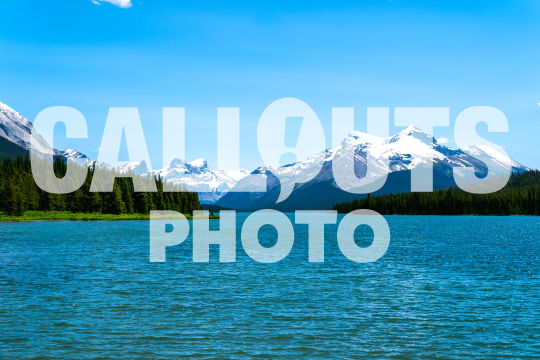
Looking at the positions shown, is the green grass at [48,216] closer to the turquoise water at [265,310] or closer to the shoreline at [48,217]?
the shoreline at [48,217]

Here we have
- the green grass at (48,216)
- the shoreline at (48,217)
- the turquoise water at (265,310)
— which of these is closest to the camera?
the turquoise water at (265,310)

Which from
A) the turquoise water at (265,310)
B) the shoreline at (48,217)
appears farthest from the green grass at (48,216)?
the turquoise water at (265,310)

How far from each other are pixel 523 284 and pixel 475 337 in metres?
23.0

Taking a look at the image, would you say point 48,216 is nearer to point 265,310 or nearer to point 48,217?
point 48,217

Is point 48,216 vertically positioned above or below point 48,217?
above

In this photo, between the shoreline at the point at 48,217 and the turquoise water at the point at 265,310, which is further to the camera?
the shoreline at the point at 48,217

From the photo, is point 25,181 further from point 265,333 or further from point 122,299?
point 265,333

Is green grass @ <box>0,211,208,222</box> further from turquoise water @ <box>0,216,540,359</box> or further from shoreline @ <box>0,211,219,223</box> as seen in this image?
turquoise water @ <box>0,216,540,359</box>

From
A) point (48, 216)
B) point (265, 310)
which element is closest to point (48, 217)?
point (48, 216)

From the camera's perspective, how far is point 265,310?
118 ft

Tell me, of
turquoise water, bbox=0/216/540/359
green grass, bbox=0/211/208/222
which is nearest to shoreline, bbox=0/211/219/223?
green grass, bbox=0/211/208/222

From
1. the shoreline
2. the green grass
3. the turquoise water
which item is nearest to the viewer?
the turquoise water

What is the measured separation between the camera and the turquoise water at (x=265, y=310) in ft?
88.4

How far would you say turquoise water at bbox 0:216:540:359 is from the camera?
88.4 ft
